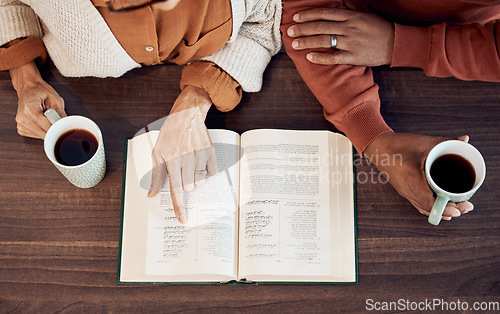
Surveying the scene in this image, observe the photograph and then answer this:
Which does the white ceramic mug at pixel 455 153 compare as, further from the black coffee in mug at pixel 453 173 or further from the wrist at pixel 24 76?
the wrist at pixel 24 76

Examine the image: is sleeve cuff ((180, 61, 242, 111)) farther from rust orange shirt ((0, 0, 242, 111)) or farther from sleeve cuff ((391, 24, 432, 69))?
sleeve cuff ((391, 24, 432, 69))

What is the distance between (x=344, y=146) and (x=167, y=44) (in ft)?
1.43

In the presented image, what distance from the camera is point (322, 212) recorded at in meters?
0.89

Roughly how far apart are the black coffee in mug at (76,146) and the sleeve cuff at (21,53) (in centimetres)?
22

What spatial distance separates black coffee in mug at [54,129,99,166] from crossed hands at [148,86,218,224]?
131 millimetres

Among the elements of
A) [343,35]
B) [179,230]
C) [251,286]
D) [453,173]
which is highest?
[343,35]

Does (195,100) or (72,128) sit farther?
(195,100)

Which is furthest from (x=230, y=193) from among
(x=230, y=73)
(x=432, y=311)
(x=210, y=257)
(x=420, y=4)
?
(x=420, y=4)

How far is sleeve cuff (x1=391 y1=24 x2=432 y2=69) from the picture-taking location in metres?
0.92

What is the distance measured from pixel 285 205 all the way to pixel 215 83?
0.99 feet

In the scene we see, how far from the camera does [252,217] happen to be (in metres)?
0.87

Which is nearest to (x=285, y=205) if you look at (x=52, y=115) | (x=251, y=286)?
(x=251, y=286)

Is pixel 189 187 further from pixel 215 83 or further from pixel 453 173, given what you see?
pixel 453 173

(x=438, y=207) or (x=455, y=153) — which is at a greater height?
(x=455, y=153)
